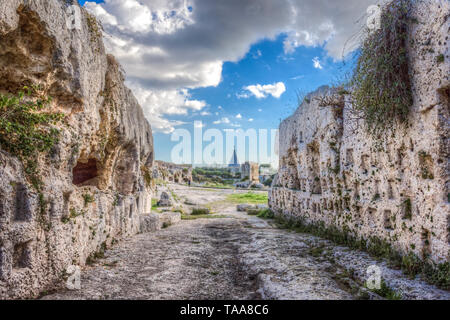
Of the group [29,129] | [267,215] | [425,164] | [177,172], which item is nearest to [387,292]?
[425,164]

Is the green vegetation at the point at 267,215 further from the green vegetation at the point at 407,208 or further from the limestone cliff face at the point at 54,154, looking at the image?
the green vegetation at the point at 407,208

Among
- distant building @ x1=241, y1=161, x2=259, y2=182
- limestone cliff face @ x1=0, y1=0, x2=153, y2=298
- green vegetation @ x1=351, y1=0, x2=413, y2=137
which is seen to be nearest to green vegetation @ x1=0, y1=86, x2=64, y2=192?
limestone cliff face @ x1=0, y1=0, x2=153, y2=298

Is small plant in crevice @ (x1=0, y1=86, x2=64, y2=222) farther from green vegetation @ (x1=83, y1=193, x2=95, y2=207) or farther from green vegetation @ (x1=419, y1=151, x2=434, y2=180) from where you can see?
green vegetation @ (x1=419, y1=151, x2=434, y2=180)

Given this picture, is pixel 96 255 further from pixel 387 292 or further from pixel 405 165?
pixel 405 165

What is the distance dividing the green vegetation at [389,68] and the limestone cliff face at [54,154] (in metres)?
4.99

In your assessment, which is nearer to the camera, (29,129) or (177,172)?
(29,129)

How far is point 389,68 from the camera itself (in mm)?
4441

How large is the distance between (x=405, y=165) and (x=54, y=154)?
5538 millimetres

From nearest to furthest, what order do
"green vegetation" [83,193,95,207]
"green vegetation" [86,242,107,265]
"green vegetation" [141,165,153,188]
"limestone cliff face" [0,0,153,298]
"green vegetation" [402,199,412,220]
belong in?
"limestone cliff face" [0,0,153,298]
"green vegetation" [402,199,412,220]
"green vegetation" [86,242,107,265]
"green vegetation" [83,193,95,207]
"green vegetation" [141,165,153,188]

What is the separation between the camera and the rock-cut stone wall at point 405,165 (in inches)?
152

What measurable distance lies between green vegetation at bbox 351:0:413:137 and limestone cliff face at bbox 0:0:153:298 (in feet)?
16.4

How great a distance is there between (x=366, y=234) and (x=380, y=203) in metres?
0.77

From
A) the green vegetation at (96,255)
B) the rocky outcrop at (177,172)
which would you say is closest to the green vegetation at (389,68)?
the green vegetation at (96,255)

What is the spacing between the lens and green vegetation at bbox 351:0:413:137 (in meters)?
4.38
